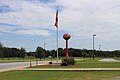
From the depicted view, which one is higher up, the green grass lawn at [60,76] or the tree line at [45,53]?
the tree line at [45,53]

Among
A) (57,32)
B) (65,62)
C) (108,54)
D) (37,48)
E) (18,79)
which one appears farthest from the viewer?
(108,54)

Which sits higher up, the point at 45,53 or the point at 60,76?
the point at 45,53

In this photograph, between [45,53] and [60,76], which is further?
[45,53]

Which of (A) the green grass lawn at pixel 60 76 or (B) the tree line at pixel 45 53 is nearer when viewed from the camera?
(A) the green grass lawn at pixel 60 76

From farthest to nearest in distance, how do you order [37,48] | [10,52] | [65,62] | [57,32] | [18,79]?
A: 1. [10,52]
2. [37,48]
3. [57,32]
4. [65,62]
5. [18,79]

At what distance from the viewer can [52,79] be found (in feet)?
62.8

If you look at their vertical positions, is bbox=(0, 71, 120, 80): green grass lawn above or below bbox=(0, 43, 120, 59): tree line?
below

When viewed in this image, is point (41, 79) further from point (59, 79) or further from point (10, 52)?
point (10, 52)

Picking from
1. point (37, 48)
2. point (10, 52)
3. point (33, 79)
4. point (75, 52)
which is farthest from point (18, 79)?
point (75, 52)

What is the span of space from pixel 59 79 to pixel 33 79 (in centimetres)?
170

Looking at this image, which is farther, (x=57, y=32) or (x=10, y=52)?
(x=10, y=52)

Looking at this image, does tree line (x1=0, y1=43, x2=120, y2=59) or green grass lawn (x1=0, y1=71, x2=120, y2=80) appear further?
tree line (x1=0, y1=43, x2=120, y2=59)

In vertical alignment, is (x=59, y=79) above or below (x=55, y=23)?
below

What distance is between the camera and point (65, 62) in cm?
4012
